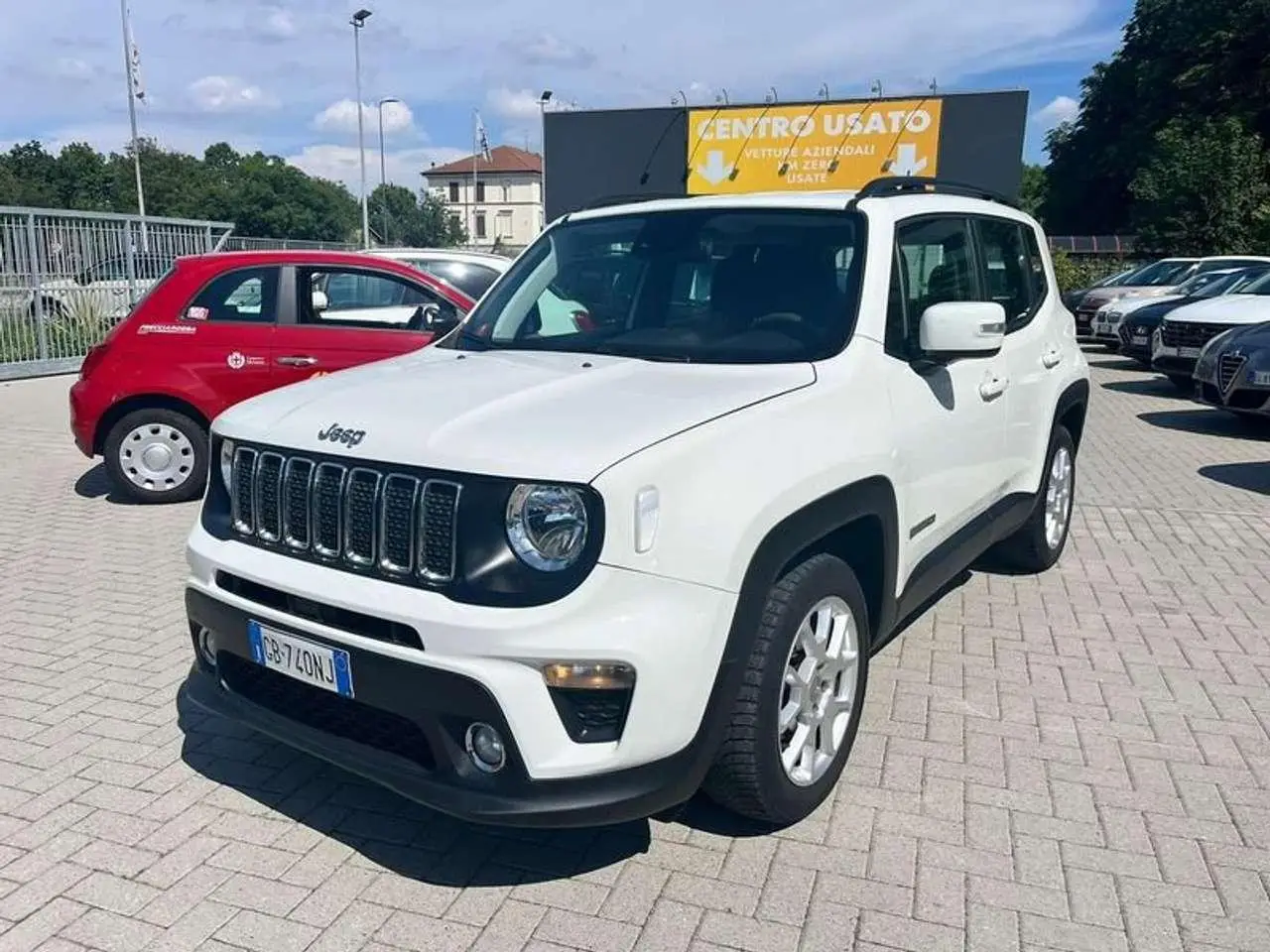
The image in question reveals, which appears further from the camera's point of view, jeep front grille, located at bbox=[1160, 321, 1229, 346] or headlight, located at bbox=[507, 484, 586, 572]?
jeep front grille, located at bbox=[1160, 321, 1229, 346]

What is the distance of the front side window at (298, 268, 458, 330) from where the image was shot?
7.42 meters

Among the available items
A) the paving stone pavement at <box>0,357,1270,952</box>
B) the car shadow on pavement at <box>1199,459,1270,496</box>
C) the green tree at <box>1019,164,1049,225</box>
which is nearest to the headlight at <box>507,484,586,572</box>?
the paving stone pavement at <box>0,357,1270,952</box>

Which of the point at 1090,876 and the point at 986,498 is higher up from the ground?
the point at 986,498

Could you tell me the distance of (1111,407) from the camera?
497 inches

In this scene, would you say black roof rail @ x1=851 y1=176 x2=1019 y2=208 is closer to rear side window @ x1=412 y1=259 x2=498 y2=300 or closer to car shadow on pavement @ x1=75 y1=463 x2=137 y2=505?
rear side window @ x1=412 y1=259 x2=498 y2=300

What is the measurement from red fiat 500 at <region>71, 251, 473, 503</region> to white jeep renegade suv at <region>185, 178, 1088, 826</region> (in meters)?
3.40

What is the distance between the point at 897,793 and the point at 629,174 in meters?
24.4

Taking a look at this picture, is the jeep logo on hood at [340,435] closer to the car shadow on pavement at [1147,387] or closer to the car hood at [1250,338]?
the car hood at [1250,338]

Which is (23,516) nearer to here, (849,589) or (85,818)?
(85,818)

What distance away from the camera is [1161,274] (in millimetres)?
19641

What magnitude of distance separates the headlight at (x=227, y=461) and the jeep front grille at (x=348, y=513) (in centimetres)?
7

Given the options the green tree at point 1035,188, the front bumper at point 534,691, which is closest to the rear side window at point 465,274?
the front bumper at point 534,691

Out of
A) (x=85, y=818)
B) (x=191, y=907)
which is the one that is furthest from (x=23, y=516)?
(x=191, y=907)

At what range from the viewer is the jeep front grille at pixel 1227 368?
977 centimetres
